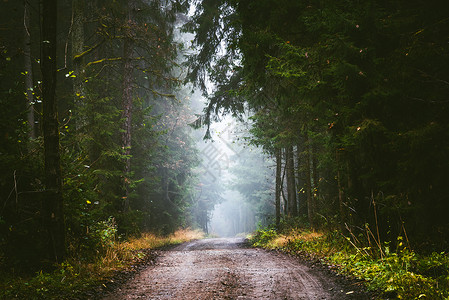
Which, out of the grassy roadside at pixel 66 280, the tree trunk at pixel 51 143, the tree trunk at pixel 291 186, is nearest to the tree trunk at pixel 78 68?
the tree trunk at pixel 51 143

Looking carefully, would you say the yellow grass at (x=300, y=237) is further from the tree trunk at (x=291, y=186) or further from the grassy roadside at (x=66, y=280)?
the grassy roadside at (x=66, y=280)

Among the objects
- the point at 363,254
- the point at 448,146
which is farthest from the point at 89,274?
the point at 448,146

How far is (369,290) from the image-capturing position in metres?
4.27

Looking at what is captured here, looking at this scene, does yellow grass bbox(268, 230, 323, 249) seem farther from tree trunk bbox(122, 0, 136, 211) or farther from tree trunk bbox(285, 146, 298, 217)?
tree trunk bbox(122, 0, 136, 211)

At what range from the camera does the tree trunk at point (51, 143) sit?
17.6 feet

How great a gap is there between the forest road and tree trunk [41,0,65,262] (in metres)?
1.63

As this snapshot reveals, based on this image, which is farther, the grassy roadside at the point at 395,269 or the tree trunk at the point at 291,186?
the tree trunk at the point at 291,186

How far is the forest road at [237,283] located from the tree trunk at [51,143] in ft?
5.35

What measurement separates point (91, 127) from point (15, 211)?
224 inches

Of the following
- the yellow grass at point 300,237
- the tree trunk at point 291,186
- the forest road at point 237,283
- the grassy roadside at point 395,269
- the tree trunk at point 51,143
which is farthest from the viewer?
the tree trunk at point 291,186

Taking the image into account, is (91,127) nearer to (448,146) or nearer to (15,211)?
(15,211)

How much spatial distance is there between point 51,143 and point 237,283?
4447 millimetres

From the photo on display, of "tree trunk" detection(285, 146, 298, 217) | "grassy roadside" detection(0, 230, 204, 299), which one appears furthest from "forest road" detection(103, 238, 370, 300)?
"tree trunk" detection(285, 146, 298, 217)

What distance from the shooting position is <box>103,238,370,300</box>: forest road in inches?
179
